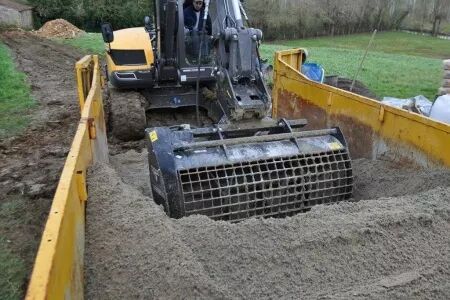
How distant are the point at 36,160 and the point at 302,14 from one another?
35.9m

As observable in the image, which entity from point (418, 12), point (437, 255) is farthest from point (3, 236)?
point (418, 12)

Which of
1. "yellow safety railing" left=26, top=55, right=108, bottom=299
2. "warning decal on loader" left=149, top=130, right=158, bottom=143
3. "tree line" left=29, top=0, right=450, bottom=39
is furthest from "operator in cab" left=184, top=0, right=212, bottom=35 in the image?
"tree line" left=29, top=0, right=450, bottom=39

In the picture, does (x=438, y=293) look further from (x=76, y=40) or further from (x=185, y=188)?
(x=76, y=40)

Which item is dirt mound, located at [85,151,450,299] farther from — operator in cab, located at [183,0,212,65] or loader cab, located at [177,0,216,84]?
operator in cab, located at [183,0,212,65]

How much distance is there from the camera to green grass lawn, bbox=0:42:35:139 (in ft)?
28.8

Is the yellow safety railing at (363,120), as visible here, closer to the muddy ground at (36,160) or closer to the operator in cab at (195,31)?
the operator in cab at (195,31)

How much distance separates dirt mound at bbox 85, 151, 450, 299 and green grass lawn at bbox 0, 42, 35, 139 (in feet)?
18.9

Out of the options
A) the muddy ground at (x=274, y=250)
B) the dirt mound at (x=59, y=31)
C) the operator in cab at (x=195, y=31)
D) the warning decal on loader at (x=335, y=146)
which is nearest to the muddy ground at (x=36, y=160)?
the muddy ground at (x=274, y=250)

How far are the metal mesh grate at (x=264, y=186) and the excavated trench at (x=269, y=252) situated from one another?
20.1 inches

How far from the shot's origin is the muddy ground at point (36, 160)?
4.67 metres

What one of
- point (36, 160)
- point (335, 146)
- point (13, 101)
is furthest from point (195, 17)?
point (13, 101)

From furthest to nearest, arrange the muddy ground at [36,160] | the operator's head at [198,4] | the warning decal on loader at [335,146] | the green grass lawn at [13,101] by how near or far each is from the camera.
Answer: the green grass lawn at [13,101] < the operator's head at [198,4] < the muddy ground at [36,160] < the warning decal on loader at [335,146]

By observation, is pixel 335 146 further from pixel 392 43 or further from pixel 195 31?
pixel 392 43

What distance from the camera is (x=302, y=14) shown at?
4006 centimetres
